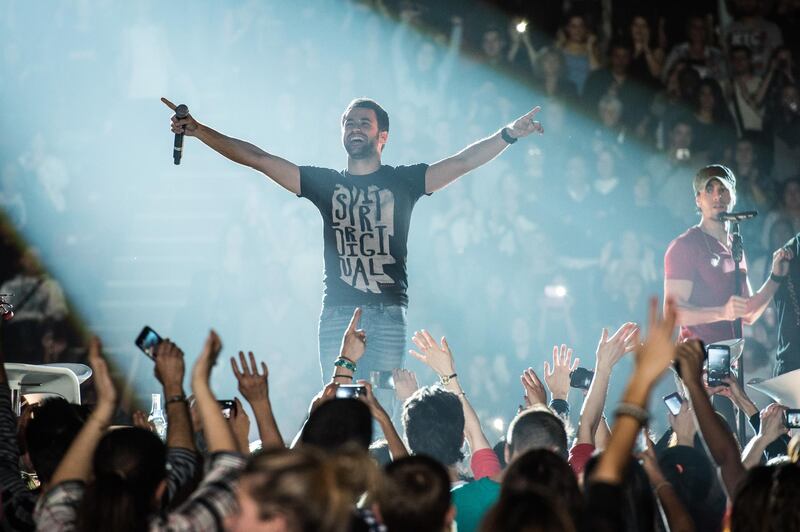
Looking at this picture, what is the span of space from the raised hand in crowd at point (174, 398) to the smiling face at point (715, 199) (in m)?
3.45

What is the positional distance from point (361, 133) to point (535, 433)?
274 cm

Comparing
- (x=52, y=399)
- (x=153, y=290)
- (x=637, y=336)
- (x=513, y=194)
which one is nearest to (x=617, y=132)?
(x=513, y=194)

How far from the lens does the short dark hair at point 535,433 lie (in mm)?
2512

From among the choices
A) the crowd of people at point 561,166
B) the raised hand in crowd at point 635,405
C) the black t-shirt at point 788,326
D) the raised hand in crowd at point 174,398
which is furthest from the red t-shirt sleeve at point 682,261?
the raised hand in crowd at point 635,405

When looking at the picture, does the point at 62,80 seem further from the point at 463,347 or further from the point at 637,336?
the point at 637,336

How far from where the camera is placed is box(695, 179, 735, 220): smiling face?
202 inches

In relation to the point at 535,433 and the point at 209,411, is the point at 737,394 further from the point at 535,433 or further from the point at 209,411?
the point at 209,411

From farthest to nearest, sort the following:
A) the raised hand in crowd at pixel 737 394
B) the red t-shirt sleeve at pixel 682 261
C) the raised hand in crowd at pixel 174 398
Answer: the red t-shirt sleeve at pixel 682 261, the raised hand in crowd at pixel 737 394, the raised hand in crowd at pixel 174 398

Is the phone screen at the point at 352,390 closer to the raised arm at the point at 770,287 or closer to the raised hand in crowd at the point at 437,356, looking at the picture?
the raised hand in crowd at the point at 437,356

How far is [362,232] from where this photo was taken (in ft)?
16.2

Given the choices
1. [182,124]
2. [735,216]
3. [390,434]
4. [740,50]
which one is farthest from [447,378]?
[740,50]

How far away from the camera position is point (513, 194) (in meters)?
8.71

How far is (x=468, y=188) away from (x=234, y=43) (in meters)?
2.22

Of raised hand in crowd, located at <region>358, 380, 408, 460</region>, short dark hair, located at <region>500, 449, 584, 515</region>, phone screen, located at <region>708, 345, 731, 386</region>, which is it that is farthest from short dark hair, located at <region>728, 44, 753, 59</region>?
short dark hair, located at <region>500, 449, 584, 515</region>
